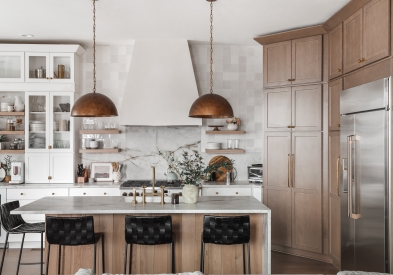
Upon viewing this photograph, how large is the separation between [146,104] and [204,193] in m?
1.54

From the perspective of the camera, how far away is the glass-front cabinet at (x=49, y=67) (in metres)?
5.53

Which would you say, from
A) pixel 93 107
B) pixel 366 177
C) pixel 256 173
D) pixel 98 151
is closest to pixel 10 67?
pixel 98 151

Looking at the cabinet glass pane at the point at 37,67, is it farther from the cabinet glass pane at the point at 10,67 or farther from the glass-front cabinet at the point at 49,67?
the cabinet glass pane at the point at 10,67

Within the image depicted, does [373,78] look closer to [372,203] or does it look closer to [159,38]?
[372,203]

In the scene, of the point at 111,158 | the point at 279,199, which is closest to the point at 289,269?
the point at 279,199

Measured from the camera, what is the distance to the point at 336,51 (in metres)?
4.41

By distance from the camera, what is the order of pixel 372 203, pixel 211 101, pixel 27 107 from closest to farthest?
pixel 372 203 → pixel 211 101 → pixel 27 107

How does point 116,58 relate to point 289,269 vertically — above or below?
above

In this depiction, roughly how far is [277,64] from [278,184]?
164 cm

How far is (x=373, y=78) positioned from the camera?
349 cm


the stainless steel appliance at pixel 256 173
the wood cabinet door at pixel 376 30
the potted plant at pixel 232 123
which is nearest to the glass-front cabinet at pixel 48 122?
the potted plant at pixel 232 123

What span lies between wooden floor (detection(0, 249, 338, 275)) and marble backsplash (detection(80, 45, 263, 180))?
60.5 inches

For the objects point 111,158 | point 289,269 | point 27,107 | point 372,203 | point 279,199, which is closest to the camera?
point 372,203

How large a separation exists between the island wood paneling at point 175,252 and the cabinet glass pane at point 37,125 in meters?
2.34
